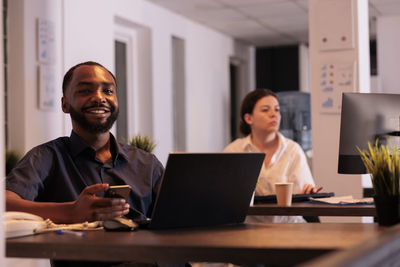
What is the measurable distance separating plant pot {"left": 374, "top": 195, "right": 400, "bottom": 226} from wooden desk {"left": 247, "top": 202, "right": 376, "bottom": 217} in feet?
2.04

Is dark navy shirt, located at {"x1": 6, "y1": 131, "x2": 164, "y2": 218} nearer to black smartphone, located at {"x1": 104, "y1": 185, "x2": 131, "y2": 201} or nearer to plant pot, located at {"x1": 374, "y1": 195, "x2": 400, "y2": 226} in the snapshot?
black smartphone, located at {"x1": 104, "y1": 185, "x2": 131, "y2": 201}

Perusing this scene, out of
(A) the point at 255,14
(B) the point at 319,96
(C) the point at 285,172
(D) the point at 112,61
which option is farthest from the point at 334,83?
(A) the point at 255,14

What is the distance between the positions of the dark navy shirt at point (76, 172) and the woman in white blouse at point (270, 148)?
1.48m

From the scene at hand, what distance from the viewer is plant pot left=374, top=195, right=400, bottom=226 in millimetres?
1871

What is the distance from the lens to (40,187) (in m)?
2.25

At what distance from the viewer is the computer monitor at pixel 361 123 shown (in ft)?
8.43

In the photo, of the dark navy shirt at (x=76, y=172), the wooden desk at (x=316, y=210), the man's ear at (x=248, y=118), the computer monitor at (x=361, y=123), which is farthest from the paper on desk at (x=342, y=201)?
the man's ear at (x=248, y=118)

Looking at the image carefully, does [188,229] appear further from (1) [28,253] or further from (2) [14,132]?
(2) [14,132]

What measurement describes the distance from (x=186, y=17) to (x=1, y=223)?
6.44 metres

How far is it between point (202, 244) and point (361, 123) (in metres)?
1.29

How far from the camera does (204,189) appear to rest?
5.87 feet

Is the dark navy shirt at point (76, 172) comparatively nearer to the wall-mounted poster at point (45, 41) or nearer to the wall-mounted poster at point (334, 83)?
the wall-mounted poster at point (334, 83)

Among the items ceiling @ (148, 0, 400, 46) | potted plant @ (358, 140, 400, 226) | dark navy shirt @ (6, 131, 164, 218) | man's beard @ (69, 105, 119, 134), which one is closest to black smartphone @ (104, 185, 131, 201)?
dark navy shirt @ (6, 131, 164, 218)

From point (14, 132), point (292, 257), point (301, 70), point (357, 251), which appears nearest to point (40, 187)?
point (292, 257)
